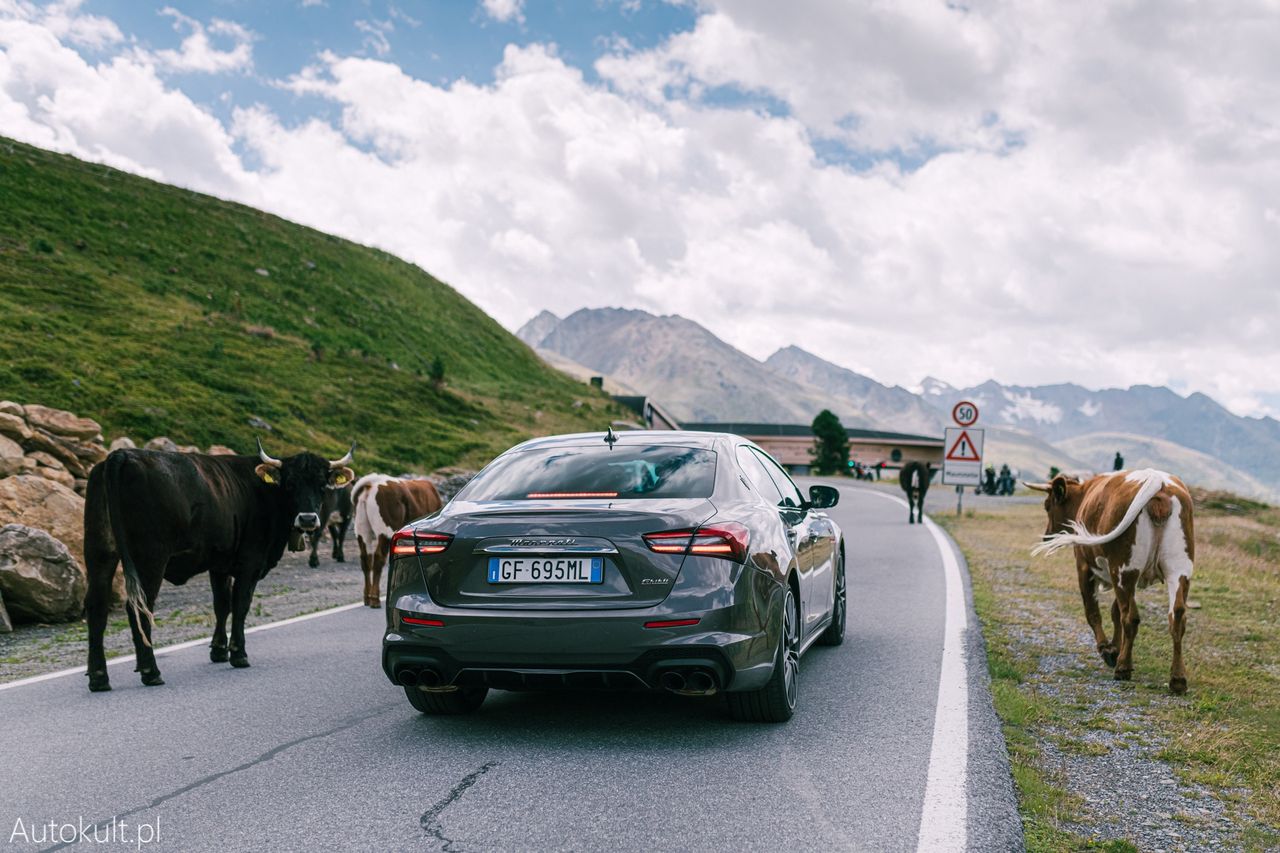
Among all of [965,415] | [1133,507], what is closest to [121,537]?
[1133,507]

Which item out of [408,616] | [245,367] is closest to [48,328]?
[245,367]

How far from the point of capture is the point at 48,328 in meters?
27.5

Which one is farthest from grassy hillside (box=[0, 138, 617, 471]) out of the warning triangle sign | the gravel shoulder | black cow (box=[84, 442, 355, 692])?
the warning triangle sign

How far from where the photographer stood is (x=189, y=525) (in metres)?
7.71

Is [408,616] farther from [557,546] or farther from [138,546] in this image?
[138,546]

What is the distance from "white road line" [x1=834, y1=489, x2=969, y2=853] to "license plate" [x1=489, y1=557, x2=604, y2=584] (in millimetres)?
1837

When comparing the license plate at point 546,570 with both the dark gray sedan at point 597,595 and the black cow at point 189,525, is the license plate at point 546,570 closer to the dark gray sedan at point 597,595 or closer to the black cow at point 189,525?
the dark gray sedan at point 597,595

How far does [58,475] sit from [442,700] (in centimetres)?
957

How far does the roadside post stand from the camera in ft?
88.8

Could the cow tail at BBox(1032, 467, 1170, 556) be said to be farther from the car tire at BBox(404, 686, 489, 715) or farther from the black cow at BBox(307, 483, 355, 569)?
the black cow at BBox(307, 483, 355, 569)

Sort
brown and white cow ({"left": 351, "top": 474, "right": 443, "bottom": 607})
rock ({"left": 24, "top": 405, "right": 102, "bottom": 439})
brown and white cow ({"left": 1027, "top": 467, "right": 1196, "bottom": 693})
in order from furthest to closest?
1. rock ({"left": 24, "top": 405, "right": 102, "bottom": 439})
2. brown and white cow ({"left": 351, "top": 474, "right": 443, "bottom": 607})
3. brown and white cow ({"left": 1027, "top": 467, "right": 1196, "bottom": 693})

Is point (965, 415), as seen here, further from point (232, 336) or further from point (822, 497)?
point (232, 336)

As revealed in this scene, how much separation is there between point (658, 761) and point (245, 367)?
31.2 meters

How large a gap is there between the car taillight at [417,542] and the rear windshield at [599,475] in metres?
0.47
